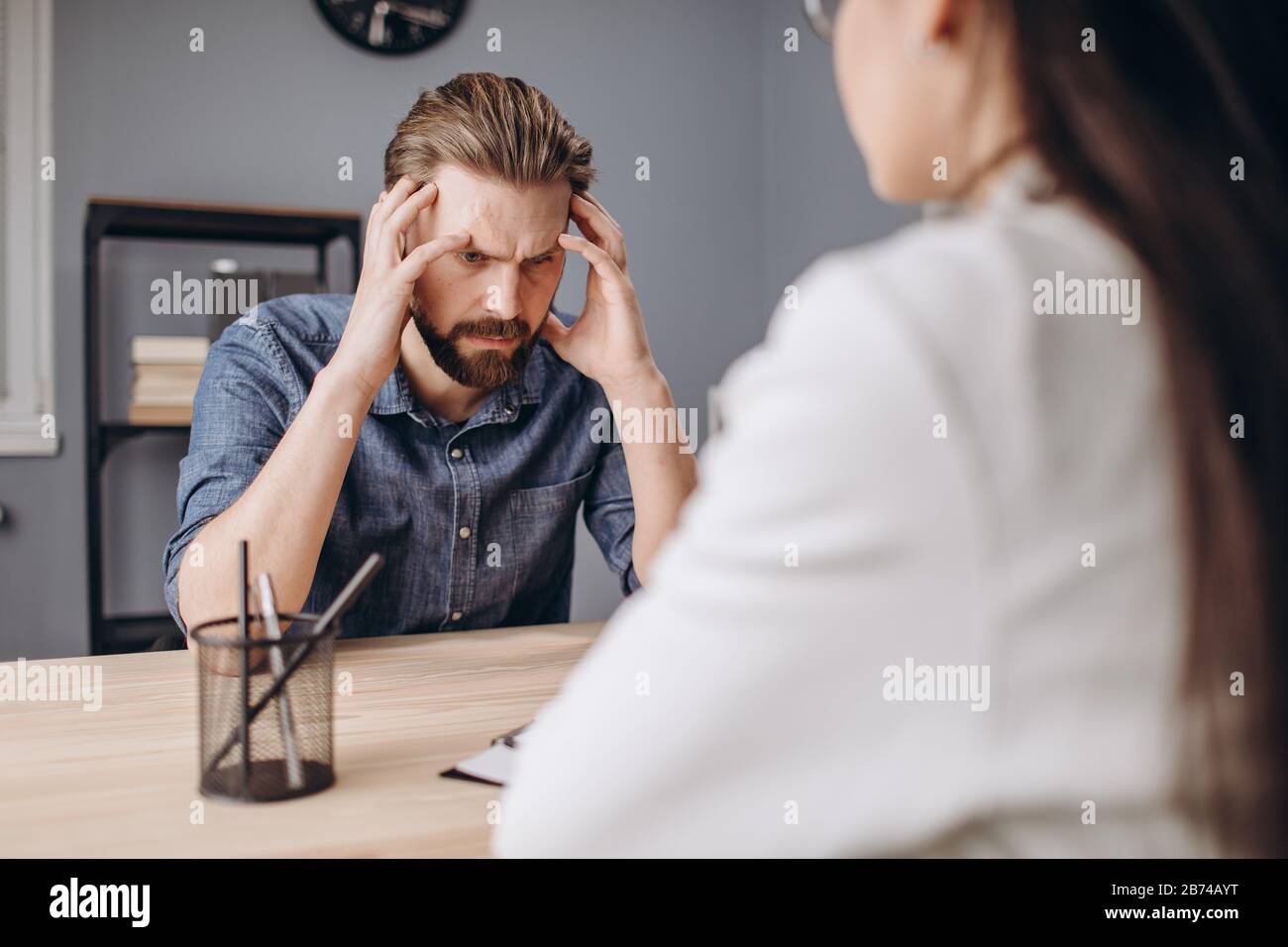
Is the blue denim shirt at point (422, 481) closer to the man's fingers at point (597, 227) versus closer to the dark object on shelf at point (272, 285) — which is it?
the man's fingers at point (597, 227)

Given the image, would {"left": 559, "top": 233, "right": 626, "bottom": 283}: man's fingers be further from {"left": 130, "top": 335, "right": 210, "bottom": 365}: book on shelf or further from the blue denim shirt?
{"left": 130, "top": 335, "right": 210, "bottom": 365}: book on shelf

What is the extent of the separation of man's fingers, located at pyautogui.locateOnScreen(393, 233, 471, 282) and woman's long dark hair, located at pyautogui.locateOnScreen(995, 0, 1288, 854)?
1.00 meters

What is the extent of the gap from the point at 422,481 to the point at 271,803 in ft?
2.69

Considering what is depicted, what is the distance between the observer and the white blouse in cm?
36

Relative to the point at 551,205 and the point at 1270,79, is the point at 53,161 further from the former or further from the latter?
the point at 1270,79

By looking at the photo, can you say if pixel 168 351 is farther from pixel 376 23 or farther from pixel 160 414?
pixel 376 23

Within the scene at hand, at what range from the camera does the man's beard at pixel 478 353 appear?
1460 mm

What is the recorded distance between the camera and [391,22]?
9.27 ft

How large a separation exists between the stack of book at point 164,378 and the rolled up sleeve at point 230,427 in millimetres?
1087

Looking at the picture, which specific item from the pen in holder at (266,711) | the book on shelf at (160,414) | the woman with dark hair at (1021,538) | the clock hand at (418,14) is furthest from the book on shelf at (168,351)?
the woman with dark hair at (1021,538)

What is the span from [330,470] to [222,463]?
188mm

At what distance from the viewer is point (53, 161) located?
257 cm

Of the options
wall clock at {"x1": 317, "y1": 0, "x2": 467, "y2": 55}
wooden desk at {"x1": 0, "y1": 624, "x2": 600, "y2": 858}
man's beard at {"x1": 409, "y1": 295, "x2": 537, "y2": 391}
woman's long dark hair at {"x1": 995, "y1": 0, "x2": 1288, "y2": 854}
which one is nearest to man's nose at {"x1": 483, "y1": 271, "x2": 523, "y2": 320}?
man's beard at {"x1": 409, "y1": 295, "x2": 537, "y2": 391}
